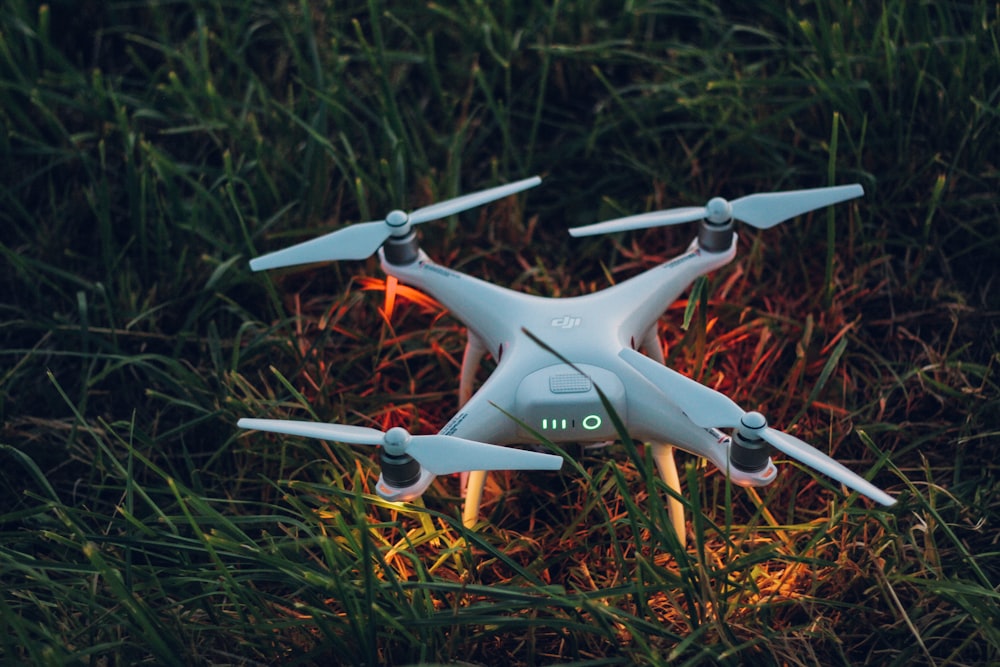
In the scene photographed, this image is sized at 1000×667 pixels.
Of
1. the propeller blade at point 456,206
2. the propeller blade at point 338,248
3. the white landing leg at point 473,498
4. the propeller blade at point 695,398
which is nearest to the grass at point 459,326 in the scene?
the white landing leg at point 473,498

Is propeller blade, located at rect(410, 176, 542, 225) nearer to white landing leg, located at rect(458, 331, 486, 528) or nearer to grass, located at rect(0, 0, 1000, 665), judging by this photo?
white landing leg, located at rect(458, 331, 486, 528)

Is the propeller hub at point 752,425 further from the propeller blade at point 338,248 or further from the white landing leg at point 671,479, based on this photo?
the propeller blade at point 338,248

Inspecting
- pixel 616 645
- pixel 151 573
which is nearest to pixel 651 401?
pixel 616 645

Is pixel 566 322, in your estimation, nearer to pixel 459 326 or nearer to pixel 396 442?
pixel 396 442

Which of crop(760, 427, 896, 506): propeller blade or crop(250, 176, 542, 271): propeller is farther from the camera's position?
crop(250, 176, 542, 271): propeller

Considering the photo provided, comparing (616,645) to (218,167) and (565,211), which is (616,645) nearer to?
(565,211)

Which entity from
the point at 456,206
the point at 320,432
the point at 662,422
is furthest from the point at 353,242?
the point at 662,422

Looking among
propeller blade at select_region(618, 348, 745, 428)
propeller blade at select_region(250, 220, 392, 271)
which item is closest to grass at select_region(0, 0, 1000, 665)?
propeller blade at select_region(618, 348, 745, 428)
